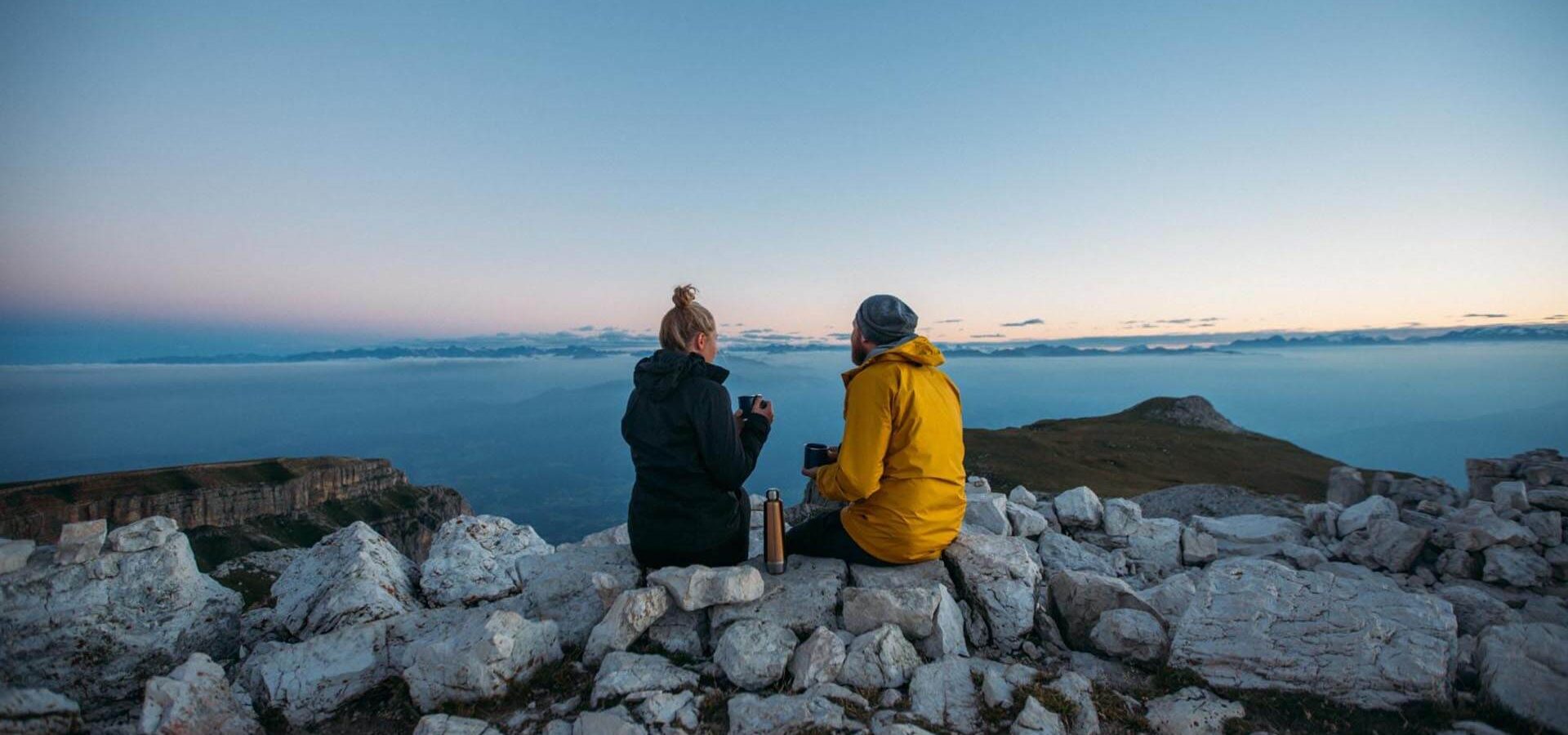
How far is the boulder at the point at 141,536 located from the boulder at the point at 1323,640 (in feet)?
36.3

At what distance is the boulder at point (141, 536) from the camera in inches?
300

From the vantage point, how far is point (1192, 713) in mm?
5398

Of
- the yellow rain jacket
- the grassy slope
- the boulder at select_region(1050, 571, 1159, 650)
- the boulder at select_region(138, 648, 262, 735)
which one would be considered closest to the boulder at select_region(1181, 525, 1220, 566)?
the boulder at select_region(1050, 571, 1159, 650)

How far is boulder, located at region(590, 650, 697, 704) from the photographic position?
18.5 feet

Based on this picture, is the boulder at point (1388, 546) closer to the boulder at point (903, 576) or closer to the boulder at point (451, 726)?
the boulder at point (903, 576)

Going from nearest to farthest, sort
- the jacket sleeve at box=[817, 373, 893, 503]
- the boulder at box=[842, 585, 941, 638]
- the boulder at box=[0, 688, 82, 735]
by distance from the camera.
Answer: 1. the boulder at box=[0, 688, 82, 735]
2. the jacket sleeve at box=[817, 373, 893, 503]
3. the boulder at box=[842, 585, 941, 638]

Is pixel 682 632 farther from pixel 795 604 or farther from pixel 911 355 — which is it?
pixel 911 355

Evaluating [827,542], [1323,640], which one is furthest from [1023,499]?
[827,542]

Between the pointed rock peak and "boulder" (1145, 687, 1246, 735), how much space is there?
8103 centimetres

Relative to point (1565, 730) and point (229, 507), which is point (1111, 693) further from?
point (229, 507)

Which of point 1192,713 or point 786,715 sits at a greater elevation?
point 786,715

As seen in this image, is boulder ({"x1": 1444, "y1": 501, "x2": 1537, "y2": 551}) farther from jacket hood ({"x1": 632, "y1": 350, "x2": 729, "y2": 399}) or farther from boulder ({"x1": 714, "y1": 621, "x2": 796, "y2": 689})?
jacket hood ({"x1": 632, "y1": 350, "x2": 729, "y2": 399})

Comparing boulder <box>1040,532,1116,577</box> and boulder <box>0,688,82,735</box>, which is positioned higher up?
boulder <box>0,688,82,735</box>

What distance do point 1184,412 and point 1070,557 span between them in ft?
269
